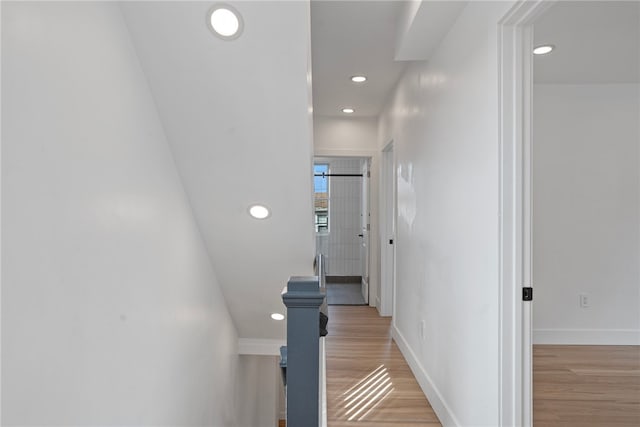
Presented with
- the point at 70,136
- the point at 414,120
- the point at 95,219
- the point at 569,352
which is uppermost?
the point at 414,120

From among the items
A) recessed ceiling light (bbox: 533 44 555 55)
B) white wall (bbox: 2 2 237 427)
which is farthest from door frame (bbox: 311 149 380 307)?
white wall (bbox: 2 2 237 427)

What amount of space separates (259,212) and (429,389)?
167 centimetres

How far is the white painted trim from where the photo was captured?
363 centimetres

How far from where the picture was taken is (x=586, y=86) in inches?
147

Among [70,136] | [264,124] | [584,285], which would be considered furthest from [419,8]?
[584,285]

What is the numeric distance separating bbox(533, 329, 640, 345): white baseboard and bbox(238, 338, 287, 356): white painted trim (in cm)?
241

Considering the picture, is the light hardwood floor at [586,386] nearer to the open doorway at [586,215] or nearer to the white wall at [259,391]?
the open doorway at [586,215]

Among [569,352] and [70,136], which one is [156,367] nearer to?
[70,136]

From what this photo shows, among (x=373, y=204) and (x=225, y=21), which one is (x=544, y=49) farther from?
(x=373, y=204)

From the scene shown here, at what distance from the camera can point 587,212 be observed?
148 inches

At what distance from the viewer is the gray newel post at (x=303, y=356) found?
1270mm

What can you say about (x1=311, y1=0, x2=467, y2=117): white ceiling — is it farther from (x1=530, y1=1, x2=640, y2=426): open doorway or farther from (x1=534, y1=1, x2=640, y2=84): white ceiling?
(x1=530, y1=1, x2=640, y2=426): open doorway

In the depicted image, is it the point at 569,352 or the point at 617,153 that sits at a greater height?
the point at 617,153

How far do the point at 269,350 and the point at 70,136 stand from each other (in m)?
2.85
